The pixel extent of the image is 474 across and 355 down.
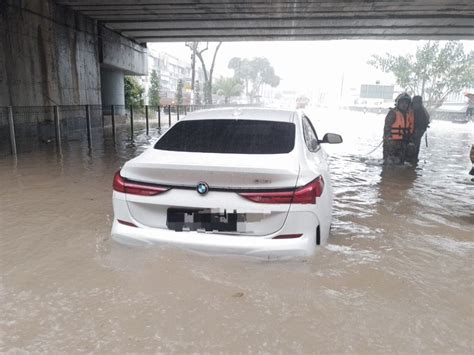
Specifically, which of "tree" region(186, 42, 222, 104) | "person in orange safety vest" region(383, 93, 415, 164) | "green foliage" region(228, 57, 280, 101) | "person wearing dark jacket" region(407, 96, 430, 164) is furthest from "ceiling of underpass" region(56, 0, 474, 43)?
"green foliage" region(228, 57, 280, 101)

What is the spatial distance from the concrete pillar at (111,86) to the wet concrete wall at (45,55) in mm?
5659

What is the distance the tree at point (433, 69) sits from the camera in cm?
3416

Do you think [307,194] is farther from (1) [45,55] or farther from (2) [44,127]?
(1) [45,55]

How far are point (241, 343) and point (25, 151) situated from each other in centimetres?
1021

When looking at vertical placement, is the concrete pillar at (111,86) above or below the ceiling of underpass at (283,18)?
below

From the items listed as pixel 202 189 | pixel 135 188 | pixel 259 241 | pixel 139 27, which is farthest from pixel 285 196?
pixel 139 27

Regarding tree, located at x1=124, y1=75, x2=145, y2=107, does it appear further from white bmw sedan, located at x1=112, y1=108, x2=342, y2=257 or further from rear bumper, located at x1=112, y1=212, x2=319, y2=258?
rear bumper, located at x1=112, y1=212, x2=319, y2=258

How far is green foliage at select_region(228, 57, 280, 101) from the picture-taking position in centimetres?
8994

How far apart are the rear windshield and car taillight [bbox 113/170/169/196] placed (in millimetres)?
585

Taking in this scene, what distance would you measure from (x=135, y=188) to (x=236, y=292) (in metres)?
1.09

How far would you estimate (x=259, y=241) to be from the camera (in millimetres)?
3047

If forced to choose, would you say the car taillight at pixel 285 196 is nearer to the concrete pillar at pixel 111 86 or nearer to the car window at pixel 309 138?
the car window at pixel 309 138

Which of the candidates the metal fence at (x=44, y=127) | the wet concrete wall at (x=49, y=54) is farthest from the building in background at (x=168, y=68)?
the metal fence at (x=44, y=127)

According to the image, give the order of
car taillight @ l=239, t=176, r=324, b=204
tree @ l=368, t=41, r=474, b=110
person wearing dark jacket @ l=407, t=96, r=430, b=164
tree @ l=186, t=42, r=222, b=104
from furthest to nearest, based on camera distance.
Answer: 1. tree @ l=186, t=42, r=222, b=104
2. tree @ l=368, t=41, r=474, b=110
3. person wearing dark jacket @ l=407, t=96, r=430, b=164
4. car taillight @ l=239, t=176, r=324, b=204
